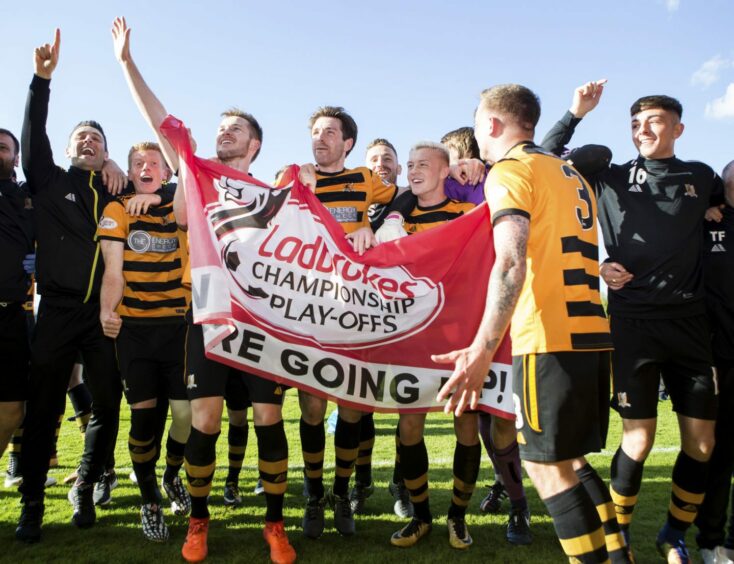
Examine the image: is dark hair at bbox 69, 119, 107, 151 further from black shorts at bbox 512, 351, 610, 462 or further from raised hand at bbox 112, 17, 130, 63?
black shorts at bbox 512, 351, 610, 462

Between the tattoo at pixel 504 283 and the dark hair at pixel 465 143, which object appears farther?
the dark hair at pixel 465 143

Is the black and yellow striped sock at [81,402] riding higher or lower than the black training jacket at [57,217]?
lower

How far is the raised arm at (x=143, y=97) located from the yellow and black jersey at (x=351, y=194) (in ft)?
3.80

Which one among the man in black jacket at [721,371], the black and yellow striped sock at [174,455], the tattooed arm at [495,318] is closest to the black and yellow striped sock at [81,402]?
the black and yellow striped sock at [174,455]

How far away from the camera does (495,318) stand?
2.34 m

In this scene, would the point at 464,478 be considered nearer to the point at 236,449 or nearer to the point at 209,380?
the point at 209,380

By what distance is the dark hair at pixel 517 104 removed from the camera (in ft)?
9.40

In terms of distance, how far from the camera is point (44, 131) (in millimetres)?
4219

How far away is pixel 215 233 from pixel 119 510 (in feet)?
8.79

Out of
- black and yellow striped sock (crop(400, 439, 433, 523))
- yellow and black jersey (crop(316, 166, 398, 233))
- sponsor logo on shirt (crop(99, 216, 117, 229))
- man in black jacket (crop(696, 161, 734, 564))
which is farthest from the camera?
yellow and black jersey (crop(316, 166, 398, 233))

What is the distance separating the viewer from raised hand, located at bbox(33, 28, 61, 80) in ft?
13.5

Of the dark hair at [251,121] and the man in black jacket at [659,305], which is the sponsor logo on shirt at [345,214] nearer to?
the dark hair at [251,121]

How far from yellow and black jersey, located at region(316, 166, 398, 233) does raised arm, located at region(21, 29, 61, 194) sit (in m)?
2.21

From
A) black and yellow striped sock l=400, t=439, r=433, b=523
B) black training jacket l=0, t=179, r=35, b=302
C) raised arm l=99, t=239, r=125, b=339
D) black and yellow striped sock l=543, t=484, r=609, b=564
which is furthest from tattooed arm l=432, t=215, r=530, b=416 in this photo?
black training jacket l=0, t=179, r=35, b=302
